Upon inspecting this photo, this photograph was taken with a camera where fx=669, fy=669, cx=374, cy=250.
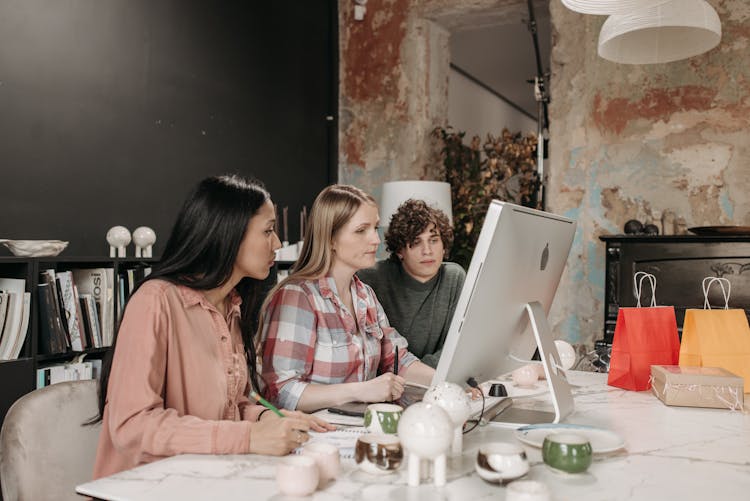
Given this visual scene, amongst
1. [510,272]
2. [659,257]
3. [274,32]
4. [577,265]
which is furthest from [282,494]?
[274,32]

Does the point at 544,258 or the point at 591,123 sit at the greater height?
the point at 591,123

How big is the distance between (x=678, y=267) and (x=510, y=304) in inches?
96.9

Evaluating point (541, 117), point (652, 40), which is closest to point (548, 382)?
point (652, 40)

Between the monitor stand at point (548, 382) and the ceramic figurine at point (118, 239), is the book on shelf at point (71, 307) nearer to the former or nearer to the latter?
the ceramic figurine at point (118, 239)

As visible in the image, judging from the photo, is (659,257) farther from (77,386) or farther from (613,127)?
(77,386)

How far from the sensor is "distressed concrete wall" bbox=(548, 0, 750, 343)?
A: 3.74 meters

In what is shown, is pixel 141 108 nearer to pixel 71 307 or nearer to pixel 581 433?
pixel 71 307

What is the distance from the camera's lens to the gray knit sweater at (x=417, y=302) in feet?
8.99

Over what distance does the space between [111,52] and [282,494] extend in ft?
9.01

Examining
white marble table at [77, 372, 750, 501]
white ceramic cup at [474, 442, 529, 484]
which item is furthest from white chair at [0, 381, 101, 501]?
white ceramic cup at [474, 442, 529, 484]

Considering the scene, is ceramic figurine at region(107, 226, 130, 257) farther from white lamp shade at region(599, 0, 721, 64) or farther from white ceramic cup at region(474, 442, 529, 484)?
white ceramic cup at region(474, 442, 529, 484)

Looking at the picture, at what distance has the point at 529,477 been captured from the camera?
1.10m

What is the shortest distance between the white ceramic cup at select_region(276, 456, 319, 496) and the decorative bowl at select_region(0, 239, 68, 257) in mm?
1847

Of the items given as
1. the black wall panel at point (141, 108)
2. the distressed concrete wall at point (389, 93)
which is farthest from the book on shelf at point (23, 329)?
the distressed concrete wall at point (389, 93)
